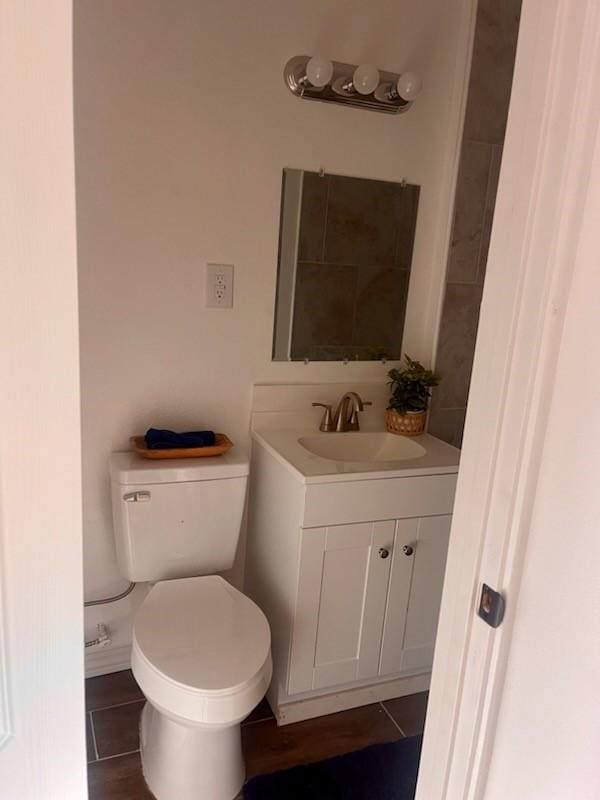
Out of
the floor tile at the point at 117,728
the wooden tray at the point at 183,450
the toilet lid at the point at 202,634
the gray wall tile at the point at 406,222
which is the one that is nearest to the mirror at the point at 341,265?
the gray wall tile at the point at 406,222

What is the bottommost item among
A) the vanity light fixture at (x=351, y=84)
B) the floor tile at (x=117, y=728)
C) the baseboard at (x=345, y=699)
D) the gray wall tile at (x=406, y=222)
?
the floor tile at (x=117, y=728)

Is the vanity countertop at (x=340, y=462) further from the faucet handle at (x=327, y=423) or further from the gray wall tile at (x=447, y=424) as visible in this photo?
the gray wall tile at (x=447, y=424)

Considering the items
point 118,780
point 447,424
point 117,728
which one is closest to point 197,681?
point 118,780

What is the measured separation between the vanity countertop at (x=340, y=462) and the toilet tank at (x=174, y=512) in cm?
14

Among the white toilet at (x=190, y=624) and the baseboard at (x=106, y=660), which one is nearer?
the white toilet at (x=190, y=624)

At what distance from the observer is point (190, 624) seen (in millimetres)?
1658

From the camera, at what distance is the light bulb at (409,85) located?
187cm

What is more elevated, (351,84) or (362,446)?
(351,84)

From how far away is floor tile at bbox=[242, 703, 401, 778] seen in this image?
180 cm

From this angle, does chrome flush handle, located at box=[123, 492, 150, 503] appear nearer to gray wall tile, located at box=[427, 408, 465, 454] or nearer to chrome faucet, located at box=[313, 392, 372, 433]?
chrome faucet, located at box=[313, 392, 372, 433]

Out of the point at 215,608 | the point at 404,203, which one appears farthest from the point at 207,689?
the point at 404,203

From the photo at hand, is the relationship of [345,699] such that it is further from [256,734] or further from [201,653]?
[201,653]

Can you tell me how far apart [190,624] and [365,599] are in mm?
543

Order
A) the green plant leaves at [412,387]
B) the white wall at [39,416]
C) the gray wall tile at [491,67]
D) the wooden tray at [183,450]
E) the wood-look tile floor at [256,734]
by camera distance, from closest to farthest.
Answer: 1. the white wall at [39,416]
2. the wood-look tile floor at [256,734]
3. the wooden tray at [183,450]
4. the gray wall tile at [491,67]
5. the green plant leaves at [412,387]
